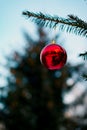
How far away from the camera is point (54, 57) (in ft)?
10.2

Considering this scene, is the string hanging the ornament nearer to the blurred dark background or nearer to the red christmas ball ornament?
the red christmas ball ornament

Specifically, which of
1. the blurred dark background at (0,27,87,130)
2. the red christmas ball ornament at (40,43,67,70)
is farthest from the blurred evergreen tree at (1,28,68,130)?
the red christmas ball ornament at (40,43,67,70)

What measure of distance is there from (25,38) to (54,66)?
19315 mm

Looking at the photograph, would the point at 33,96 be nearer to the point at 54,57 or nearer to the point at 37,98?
the point at 37,98

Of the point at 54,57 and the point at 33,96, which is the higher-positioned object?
the point at 33,96

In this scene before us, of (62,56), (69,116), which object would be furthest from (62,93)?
A: (62,56)

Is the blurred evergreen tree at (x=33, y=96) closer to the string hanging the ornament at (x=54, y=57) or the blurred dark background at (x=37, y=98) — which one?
the blurred dark background at (x=37, y=98)

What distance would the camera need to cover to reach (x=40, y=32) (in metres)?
21.5

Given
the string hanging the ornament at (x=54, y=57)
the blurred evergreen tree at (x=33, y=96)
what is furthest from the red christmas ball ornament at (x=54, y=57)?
Answer: the blurred evergreen tree at (x=33, y=96)

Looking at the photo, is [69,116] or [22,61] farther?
[22,61]

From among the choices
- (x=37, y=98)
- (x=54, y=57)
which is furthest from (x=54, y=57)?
(x=37, y=98)

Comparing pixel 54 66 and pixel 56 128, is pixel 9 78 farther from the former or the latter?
pixel 54 66

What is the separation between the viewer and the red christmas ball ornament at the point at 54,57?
3.07 m

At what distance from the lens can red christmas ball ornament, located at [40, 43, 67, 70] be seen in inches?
121
